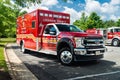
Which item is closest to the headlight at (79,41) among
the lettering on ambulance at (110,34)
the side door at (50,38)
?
the side door at (50,38)

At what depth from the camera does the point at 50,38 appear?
42.6ft

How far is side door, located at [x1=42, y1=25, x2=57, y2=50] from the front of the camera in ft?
41.2

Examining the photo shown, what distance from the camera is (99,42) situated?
38.0ft

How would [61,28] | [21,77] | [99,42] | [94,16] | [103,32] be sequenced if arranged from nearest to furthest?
[21,77], [99,42], [61,28], [103,32], [94,16]

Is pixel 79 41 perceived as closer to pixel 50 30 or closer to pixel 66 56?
pixel 66 56

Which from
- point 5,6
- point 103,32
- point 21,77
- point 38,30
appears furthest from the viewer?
point 103,32

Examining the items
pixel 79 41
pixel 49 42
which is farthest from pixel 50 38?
pixel 79 41

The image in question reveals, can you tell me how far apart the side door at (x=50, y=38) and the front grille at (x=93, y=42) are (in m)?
2.10

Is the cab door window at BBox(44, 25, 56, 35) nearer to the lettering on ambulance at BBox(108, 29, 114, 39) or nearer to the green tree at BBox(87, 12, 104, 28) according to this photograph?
the lettering on ambulance at BBox(108, 29, 114, 39)

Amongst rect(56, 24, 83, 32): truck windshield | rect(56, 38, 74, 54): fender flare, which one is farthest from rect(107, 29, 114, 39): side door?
rect(56, 38, 74, 54): fender flare

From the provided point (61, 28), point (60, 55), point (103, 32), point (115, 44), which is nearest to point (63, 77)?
point (60, 55)

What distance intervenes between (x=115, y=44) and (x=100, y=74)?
18.6 m

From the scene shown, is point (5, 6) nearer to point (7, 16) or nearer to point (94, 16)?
point (7, 16)

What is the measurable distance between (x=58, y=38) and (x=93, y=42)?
1.91 meters
